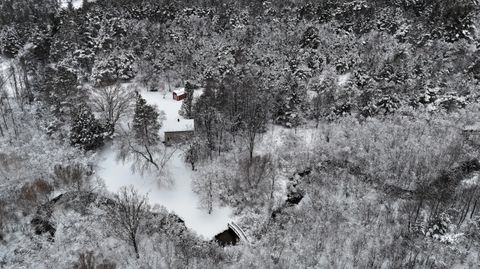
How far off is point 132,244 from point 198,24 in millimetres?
47895

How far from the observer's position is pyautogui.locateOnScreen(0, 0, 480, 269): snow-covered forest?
30.3 m

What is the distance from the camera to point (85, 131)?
3922 centimetres

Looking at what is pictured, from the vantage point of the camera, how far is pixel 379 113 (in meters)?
45.4

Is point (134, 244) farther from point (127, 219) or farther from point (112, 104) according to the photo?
point (112, 104)

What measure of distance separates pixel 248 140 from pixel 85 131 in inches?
712

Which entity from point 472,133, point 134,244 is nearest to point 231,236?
point 134,244

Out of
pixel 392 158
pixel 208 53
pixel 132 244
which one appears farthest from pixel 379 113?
pixel 132 244

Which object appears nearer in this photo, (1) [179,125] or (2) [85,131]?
(2) [85,131]

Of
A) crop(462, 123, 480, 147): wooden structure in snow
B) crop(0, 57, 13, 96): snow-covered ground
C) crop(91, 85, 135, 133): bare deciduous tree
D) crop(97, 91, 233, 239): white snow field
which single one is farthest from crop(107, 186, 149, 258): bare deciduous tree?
crop(0, 57, 13, 96): snow-covered ground

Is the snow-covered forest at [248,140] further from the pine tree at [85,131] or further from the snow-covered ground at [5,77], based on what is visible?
the snow-covered ground at [5,77]

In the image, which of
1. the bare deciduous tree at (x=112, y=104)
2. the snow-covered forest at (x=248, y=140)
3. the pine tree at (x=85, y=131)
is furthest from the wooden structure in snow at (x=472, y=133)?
the pine tree at (x=85, y=131)

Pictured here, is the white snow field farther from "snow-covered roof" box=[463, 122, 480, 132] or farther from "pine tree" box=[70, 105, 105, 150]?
"snow-covered roof" box=[463, 122, 480, 132]

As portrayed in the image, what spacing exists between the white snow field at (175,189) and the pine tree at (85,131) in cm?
182

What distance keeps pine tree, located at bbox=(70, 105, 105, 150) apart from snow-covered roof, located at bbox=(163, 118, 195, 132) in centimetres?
724
